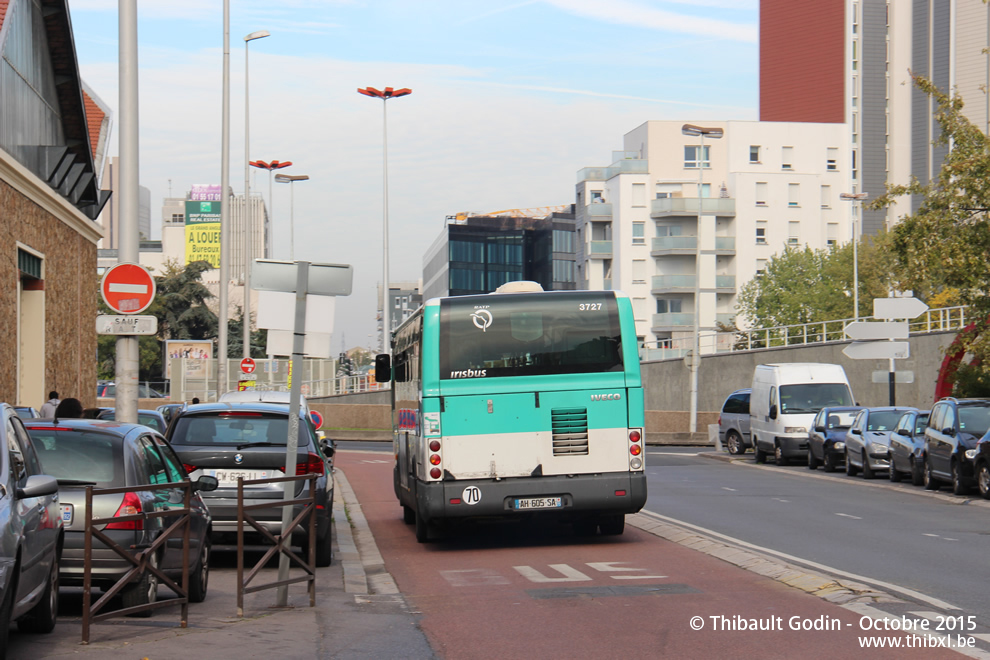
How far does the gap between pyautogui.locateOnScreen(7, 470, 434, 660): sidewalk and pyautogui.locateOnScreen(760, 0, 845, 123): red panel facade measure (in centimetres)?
10658

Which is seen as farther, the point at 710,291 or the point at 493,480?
the point at 710,291

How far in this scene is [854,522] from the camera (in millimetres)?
17609

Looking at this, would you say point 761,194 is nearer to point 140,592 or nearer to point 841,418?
point 841,418

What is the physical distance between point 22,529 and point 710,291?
90.1 meters

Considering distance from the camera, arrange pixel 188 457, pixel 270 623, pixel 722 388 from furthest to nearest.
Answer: pixel 722 388, pixel 188 457, pixel 270 623

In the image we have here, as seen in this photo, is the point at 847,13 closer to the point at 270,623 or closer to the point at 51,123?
the point at 51,123

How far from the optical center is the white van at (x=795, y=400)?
3412cm

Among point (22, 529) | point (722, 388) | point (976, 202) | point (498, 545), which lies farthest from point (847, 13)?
point (22, 529)

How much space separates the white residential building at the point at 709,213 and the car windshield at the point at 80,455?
85086 mm

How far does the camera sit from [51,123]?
30.2 meters

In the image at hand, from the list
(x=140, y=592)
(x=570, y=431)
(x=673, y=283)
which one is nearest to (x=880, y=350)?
(x=570, y=431)

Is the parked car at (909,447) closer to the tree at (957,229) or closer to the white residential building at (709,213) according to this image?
the tree at (957,229)

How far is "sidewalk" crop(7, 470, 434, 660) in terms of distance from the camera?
8039 mm

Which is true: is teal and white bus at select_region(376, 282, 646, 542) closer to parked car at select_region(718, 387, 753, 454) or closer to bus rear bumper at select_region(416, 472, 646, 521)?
bus rear bumper at select_region(416, 472, 646, 521)
